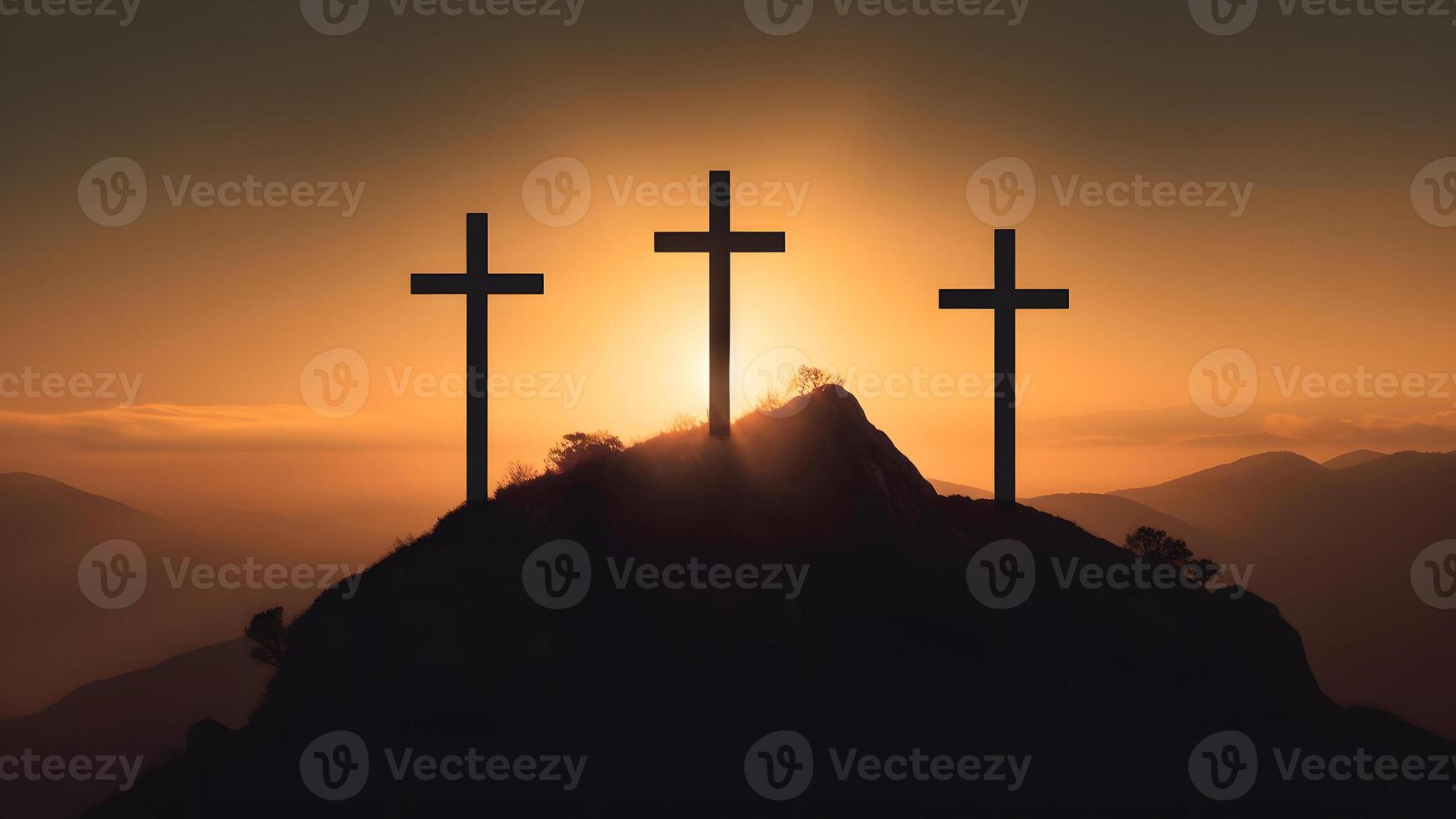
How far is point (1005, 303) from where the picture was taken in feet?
71.9

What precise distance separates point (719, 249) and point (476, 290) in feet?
16.7

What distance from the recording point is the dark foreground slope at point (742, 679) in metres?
17.6

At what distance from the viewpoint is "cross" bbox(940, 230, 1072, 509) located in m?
21.8

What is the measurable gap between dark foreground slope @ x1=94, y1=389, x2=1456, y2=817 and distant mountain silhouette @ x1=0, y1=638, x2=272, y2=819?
123 m

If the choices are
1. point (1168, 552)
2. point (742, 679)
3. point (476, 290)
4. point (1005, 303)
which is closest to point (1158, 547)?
point (1168, 552)

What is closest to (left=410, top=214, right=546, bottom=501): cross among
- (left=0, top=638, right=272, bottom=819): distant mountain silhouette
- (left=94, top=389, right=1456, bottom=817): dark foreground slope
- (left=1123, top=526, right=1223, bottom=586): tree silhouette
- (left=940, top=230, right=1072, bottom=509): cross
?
(left=94, top=389, right=1456, bottom=817): dark foreground slope

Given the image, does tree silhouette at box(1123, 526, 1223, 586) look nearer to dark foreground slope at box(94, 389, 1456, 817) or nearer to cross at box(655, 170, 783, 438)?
dark foreground slope at box(94, 389, 1456, 817)

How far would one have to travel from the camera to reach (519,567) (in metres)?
19.5

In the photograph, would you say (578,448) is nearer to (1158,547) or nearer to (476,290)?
(476,290)

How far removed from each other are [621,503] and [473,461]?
10.3 feet

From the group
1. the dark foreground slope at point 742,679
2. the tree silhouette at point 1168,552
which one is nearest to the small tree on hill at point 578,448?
the dark foreground slope at point 742,679

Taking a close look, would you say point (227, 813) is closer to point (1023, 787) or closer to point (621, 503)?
point (621, 503)

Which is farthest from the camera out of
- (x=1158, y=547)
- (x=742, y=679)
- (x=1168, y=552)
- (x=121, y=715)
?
(x=121, y=715)

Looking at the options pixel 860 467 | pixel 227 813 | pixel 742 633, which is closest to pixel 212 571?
pixel 227 813
